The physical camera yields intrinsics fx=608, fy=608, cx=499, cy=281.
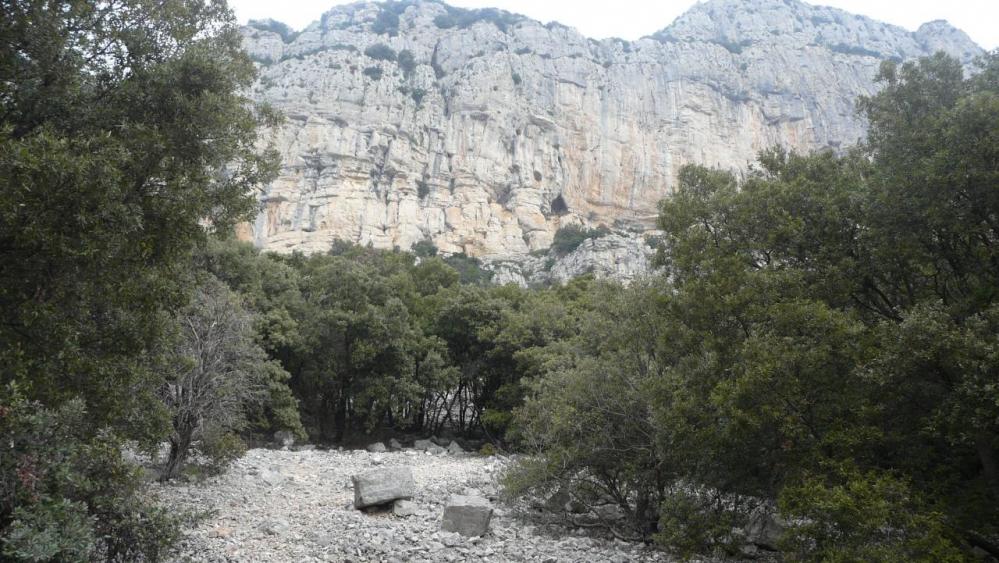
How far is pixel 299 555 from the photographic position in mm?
10641

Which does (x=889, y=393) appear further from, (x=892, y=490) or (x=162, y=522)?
(x=162, y=522)

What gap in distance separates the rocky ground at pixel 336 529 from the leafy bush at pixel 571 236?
61.3 m

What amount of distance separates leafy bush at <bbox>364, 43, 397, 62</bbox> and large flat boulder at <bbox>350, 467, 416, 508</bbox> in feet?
320

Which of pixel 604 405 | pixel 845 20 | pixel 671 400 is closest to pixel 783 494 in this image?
pixel 671 400

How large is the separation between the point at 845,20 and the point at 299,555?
514 feet

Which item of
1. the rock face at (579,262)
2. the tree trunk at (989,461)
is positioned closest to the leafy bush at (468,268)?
the rock face at (579,262)

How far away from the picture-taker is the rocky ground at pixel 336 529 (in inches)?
427

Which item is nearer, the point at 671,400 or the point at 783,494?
the point at 783,494

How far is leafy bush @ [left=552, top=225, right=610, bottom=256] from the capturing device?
254 feet

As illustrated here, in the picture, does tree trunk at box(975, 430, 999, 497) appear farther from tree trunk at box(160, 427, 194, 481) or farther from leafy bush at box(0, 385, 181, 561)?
tree trunk at box(160, 427, 194, 481)

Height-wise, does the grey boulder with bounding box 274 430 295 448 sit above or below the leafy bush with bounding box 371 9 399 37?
below

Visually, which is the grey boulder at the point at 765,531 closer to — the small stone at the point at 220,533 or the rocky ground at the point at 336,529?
the rocky ground at the point at 336,529

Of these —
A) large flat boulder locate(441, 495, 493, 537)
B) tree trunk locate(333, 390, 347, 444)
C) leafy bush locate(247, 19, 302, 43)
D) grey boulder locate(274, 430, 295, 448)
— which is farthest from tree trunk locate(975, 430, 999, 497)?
leafy bush locate(247, 19, 302, 43)

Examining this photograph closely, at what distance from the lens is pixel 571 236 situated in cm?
8044
